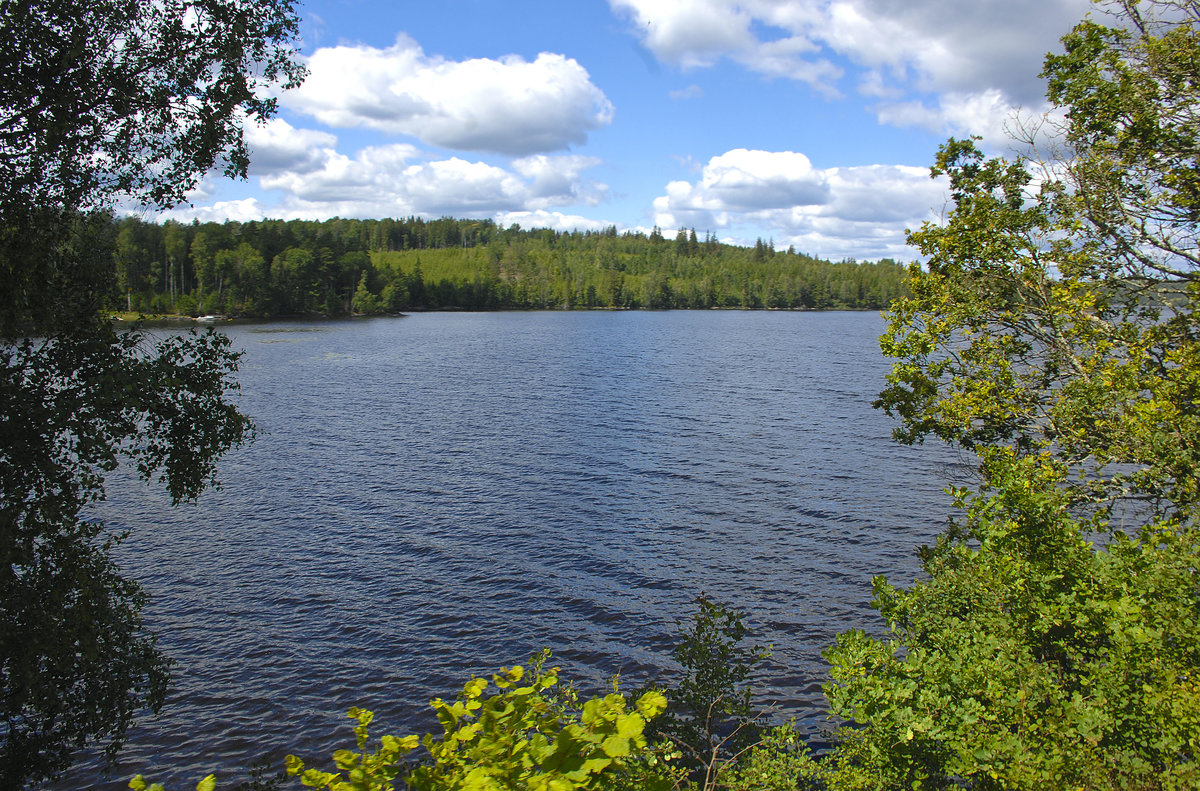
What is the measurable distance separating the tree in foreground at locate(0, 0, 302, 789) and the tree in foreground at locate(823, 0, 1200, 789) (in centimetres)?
1109

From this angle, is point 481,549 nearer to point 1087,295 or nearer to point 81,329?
point 81,329

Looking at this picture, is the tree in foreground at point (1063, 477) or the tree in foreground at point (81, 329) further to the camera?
the tree in foreground at point (81, 329)

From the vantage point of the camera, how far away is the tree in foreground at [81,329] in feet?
32.8

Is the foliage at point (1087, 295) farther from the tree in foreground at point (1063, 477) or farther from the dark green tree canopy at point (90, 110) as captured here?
the dark green tree canopy at point (90, 110)

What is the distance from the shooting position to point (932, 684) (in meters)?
8.08

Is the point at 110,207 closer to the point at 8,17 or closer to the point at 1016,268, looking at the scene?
the point at 8,17

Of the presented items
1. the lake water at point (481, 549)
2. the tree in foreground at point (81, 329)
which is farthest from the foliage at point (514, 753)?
the lake water at point (481, 549)

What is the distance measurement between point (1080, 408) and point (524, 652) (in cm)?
1329

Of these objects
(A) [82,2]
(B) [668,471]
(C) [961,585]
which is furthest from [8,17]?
(B) [668,471]

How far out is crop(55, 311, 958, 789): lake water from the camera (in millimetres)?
16125

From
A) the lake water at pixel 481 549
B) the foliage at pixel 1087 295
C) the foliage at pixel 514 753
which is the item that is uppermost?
the foliage at pixel 1087 295

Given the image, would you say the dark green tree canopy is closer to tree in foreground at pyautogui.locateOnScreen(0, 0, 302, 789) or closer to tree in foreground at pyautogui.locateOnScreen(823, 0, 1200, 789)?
tree in foreground at pyautogui.locateOnScreen(0, 0, 302, 789)

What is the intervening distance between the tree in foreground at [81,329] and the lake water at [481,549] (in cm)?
414

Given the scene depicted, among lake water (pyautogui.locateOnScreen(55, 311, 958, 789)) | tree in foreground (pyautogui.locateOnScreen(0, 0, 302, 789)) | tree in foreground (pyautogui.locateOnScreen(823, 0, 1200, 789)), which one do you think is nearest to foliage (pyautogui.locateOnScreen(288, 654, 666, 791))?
tree in foreground (pyautogui.locateOnScreen(823, 0, 1200, 789))
